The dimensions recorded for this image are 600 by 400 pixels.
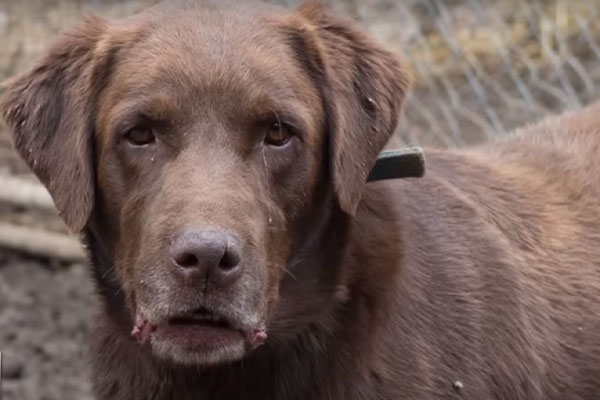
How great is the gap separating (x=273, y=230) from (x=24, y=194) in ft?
12.3

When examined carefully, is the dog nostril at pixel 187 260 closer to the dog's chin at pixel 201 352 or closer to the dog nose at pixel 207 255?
the dog nose at pixel 207 255

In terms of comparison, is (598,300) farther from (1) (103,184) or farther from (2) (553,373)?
(1) (103,184)

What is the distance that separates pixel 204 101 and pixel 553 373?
1.42 meters

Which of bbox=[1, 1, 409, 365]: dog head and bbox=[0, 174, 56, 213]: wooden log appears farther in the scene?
bbox=[0, 174, 56, 213]: wooden log

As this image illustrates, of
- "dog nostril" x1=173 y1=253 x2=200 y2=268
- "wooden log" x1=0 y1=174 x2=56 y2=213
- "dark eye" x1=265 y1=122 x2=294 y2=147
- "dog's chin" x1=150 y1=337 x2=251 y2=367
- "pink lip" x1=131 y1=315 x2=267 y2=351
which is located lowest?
"wooden log" x1=0 y1=174 x2=56 y2=213

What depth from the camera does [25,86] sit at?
13.5ft

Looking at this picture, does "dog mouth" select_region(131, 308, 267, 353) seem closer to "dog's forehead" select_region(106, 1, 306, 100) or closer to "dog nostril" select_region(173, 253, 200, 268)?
"dog nostril" select_region(173, 253, 200, 268)

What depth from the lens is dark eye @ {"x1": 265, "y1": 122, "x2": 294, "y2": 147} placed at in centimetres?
387

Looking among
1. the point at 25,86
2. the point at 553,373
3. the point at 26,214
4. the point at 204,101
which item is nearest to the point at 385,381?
the point at 553,373

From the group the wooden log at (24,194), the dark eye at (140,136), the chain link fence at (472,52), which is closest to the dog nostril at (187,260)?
the dark eye at (140,136)

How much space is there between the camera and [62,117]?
4055 mm

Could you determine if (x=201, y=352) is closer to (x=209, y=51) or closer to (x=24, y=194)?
(x=209, y=51)

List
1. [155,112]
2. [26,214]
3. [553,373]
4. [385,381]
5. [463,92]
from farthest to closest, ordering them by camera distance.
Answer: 1. [463,92]
2. [26,214]
3. [553,373]
4. [385,381]
5. [155,112]

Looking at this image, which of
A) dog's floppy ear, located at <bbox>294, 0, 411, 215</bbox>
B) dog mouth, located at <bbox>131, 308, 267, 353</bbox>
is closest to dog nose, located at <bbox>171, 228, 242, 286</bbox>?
dog mouth, located at <bbox>131, 308, 267, 353</bbox>
